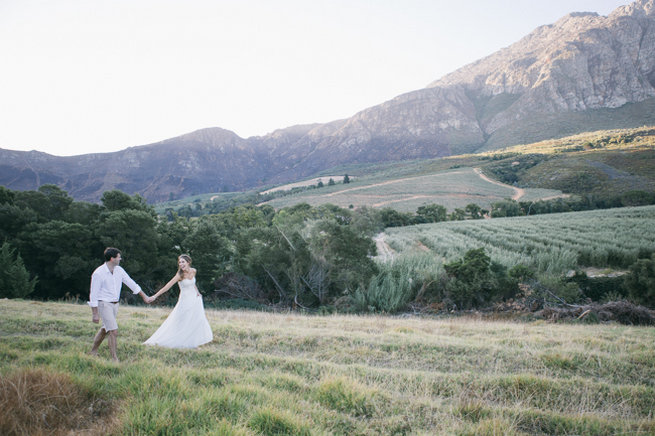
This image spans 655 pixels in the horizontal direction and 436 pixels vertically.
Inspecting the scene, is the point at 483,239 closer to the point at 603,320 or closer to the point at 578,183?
the point at 603,320

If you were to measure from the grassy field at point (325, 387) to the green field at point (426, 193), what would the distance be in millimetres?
60013

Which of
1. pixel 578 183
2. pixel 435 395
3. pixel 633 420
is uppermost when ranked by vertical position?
pixel 435 395

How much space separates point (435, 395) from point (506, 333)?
14.9 feet

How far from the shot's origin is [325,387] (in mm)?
3498

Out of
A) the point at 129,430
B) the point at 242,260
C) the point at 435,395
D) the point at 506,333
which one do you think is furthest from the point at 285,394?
the point at 242,260

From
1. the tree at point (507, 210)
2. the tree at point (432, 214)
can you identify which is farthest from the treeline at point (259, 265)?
the tree at point (507, 210)

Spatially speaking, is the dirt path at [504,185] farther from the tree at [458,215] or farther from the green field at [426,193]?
the tree at [458,215]

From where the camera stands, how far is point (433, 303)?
13.3m

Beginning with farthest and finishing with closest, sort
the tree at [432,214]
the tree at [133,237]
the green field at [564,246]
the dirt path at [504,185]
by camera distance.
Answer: the dirt path at [504,185], the tree at [432,214], the tree at [133,237], the green field at [564,246]

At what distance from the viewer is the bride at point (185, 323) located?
17.9 ft

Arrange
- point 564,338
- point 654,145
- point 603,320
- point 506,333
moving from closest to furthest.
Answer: point 564,338
point 506,333
point 603,320
point 654,145

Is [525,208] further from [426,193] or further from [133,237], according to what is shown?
[133,237]

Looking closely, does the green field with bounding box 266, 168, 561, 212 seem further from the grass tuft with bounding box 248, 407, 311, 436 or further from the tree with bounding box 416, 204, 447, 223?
the grass tuft with bounding box 248, 407, 311, 436

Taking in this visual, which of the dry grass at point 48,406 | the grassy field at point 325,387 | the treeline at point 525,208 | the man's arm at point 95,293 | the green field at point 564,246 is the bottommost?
the treeline at point 525,208
